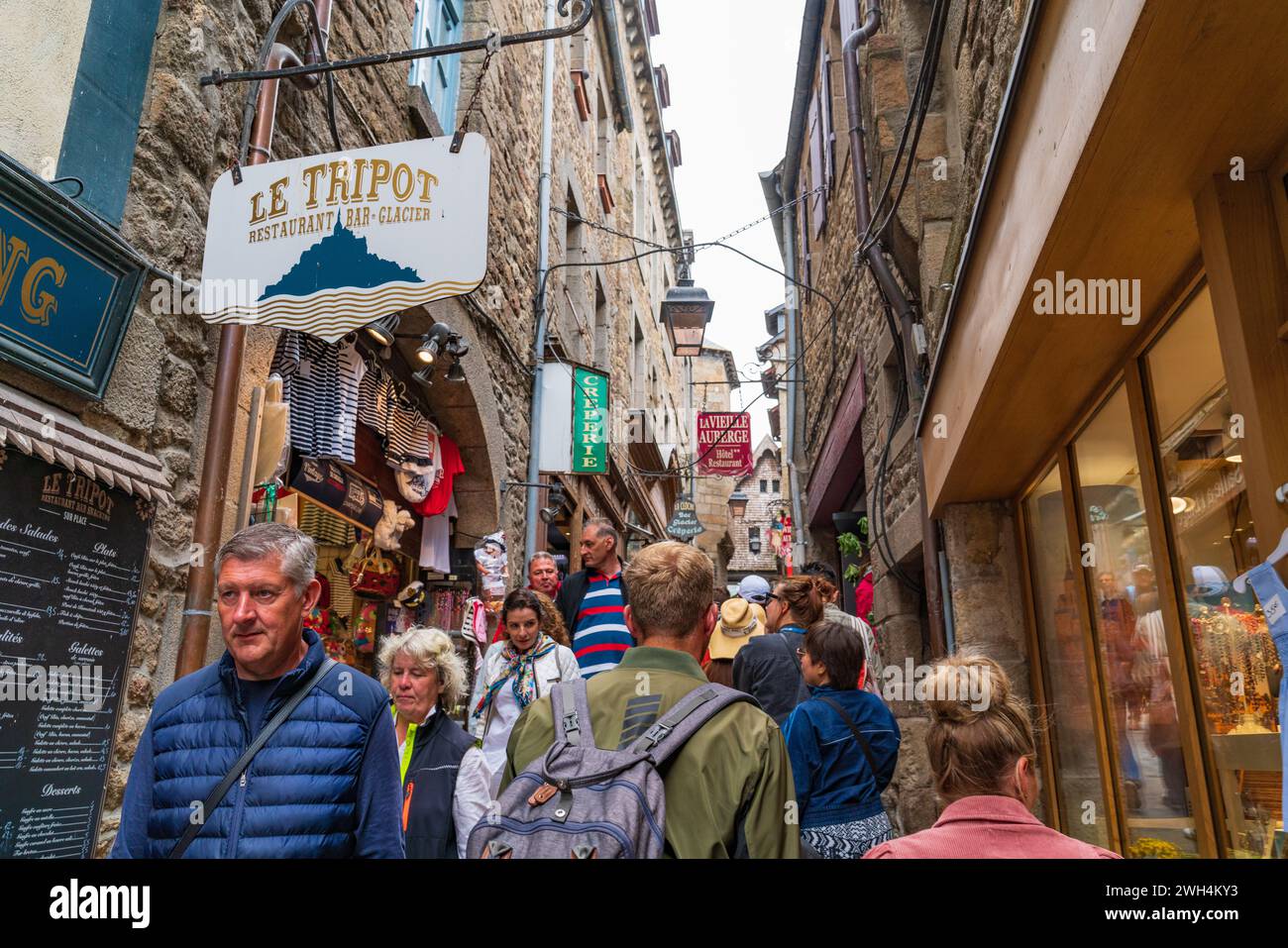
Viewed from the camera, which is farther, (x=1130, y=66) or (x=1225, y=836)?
(x=1225, y=836)

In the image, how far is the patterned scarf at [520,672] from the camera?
439 cm

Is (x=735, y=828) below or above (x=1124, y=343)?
below

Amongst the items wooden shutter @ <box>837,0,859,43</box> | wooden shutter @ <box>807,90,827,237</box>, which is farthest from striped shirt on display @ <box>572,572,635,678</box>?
wooden shutter @ <box>807,90,827,237</box>

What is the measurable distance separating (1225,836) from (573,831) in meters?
2.42

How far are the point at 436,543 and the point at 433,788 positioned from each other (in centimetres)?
479

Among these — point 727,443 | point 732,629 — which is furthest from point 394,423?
point 727,443

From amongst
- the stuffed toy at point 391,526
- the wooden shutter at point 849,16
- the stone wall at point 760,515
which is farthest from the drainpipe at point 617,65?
the stone wall at point 760,515

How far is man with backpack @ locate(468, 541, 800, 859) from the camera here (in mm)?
1623

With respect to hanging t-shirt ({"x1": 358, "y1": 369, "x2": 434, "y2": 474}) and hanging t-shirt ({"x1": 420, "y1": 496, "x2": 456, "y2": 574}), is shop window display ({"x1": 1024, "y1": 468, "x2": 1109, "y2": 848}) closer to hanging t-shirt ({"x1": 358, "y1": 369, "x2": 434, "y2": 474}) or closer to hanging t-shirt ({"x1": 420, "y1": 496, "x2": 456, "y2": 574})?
hanging t-shirt ({"x1": 358, "y1": 369, "x2": 434, "y2": 474})

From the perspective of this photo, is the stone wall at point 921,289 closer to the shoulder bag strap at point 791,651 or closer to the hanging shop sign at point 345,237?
the shoulder bag strap at point 791,651

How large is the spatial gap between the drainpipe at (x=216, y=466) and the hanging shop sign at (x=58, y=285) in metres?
0.59
